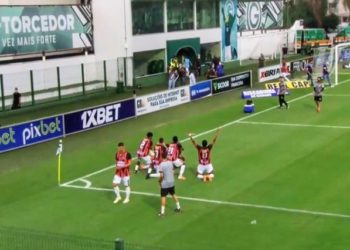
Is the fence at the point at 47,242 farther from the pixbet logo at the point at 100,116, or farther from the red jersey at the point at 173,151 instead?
the pixbet logo at the point at 100,116

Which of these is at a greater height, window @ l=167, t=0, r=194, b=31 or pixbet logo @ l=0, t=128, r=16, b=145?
window @ l=167, t=0, r=194, b=31

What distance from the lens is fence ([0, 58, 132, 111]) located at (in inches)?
1721

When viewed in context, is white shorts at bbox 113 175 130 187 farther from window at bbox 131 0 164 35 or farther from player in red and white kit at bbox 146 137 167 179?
window at bbox 131 0 164 35

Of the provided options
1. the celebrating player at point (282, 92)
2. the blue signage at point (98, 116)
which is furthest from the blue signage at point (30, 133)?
the celebrating player at point (282, 92)

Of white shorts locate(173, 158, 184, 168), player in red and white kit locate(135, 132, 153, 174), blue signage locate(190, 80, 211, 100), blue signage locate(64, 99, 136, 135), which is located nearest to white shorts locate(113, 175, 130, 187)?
white shorts locate(173, 158, 184, 168)

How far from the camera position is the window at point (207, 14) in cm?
6451

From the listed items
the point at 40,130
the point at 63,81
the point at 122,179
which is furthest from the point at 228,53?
the point at 122,179

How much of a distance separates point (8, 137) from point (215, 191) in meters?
11.6

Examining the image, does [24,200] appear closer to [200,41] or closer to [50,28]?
[50,28]

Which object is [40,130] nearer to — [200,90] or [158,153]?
[158,153]

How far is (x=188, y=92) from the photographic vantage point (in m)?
44.2

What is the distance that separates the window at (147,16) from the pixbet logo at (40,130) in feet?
77.3

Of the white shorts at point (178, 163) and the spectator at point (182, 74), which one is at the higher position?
the spectator at point (182, 74)

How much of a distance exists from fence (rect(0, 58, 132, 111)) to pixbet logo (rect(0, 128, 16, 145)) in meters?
12.2
